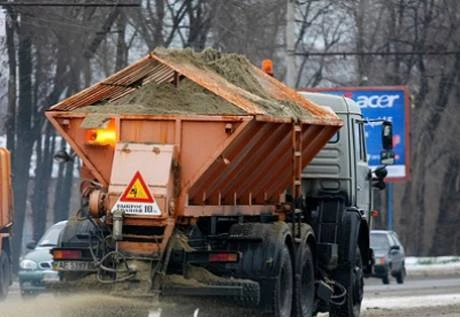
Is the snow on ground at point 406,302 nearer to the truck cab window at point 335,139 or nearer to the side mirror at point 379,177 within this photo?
the side mirror at point 379,177

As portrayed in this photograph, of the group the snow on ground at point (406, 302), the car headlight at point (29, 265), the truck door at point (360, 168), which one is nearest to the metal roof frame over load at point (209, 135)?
the truck door at point (360, 168)

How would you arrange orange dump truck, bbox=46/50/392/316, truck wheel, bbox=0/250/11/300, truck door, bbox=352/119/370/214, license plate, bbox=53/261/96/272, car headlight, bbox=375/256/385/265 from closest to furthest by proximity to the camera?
orange dump truck, bbox=46/50/392/316, license plate, bbox=53/261/96/272, truck door, bbox=352/119/370/214, truck wheel, bbox=0/250/11/300, car headlight, bbox=375/256/385/265

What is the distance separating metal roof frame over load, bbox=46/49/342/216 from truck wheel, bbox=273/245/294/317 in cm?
72

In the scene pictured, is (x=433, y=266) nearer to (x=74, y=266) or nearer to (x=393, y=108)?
(x=393, y=108)

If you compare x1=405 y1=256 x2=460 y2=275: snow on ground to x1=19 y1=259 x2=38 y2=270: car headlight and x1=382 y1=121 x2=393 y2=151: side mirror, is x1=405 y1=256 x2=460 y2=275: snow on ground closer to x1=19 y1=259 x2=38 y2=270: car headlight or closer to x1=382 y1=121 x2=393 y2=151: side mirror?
x1=19 y1=259 x2=38 y2=270: car headlight

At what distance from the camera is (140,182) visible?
1355cm

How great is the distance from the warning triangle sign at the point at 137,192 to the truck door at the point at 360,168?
204 inches

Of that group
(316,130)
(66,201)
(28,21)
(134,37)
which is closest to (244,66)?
(316,130)

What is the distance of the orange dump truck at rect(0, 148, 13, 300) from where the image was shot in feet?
80.6

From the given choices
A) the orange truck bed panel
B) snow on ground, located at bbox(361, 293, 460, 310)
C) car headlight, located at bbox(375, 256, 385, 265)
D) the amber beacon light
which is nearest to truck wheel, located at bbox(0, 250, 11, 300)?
the orange truck bed panel

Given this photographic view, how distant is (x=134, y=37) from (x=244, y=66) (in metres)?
28.1

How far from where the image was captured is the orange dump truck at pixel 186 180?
44.8 feet

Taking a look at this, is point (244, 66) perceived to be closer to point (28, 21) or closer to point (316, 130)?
point (316, 130)

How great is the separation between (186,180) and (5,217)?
11.8 m
